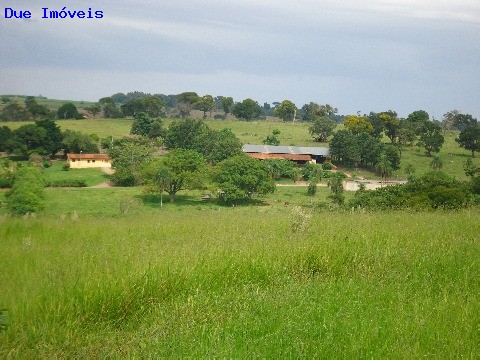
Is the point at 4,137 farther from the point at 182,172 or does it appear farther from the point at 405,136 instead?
the point at 405,136

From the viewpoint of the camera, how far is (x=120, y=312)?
4.71 meters

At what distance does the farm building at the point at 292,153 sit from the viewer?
60562 millimetres

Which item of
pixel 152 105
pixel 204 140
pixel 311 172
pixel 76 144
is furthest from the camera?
pixel 152 105

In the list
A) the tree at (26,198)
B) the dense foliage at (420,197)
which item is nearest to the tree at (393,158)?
the dense foliage at (420,197)

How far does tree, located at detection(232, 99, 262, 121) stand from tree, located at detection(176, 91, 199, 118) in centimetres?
975

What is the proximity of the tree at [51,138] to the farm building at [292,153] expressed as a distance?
24.6 metres

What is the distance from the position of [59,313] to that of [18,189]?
33.6 m

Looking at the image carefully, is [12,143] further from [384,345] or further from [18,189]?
[384,345]

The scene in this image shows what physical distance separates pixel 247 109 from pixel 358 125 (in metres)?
36.2

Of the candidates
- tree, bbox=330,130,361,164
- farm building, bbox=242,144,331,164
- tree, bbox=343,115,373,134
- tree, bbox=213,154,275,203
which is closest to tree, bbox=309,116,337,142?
tree, bbox=343,115,373,134

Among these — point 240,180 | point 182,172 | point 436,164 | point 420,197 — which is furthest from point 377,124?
point 420,197

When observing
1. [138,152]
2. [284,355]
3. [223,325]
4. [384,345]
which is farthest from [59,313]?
[138,152]

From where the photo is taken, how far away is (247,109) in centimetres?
10081

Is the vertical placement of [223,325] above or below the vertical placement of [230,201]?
above
